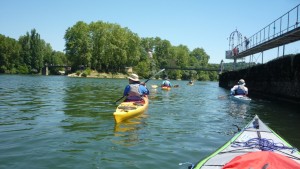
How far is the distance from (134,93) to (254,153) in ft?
27.6

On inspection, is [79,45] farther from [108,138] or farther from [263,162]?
[263,162]

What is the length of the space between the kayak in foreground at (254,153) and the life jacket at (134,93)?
19.5 ft

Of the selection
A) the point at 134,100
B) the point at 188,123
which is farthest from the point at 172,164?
the point at 134,100

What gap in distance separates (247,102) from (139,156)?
13.4 meters

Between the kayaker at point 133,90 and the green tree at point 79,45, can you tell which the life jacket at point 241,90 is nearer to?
the kayaker at point 133,90

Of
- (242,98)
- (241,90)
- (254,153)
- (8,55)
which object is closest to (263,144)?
(254,153)

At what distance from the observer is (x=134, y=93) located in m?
12.5

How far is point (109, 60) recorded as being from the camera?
85625 millimetres

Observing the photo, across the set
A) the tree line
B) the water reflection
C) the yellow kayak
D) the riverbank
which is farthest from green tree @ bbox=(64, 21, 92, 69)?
the yellow kayak

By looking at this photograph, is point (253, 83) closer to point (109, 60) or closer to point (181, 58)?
point (109, 60)

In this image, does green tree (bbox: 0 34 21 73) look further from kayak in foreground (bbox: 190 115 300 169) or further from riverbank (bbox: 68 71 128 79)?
kayak in foreground (bbox: 190 115 300 169)

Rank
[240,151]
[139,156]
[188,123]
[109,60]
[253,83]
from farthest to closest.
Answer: [109,60] → [253,83] → [188,123] → [139,156] → [240,151]

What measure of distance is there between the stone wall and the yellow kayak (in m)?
10.6

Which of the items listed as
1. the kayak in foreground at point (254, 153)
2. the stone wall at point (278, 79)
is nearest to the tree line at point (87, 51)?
the stone wall at point (278, 79)
